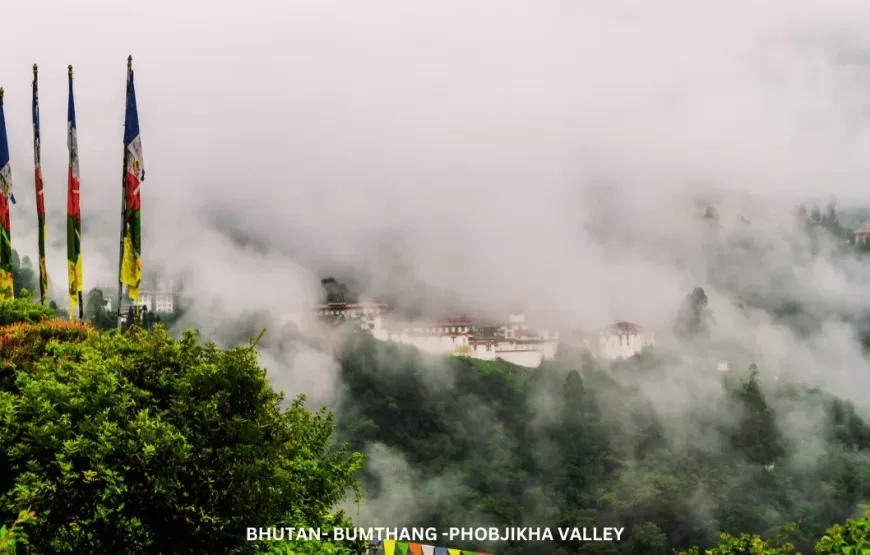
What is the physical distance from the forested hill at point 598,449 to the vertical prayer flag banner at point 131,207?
7970 centimetres

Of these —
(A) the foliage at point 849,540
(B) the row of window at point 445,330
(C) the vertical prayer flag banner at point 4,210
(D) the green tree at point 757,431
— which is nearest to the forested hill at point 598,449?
(D) the green tree at point 757,431

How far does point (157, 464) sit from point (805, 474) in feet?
485

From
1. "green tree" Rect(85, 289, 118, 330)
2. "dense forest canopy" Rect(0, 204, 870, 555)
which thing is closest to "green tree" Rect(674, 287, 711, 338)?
"dense forest canopy" Rect(0, 204, 870, 555)

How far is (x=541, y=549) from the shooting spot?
376ft

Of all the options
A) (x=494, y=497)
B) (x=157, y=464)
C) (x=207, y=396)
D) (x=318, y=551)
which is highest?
(x=494, y=497)

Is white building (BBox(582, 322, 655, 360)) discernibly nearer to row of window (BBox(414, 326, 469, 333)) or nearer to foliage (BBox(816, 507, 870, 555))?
row of window (BBox(414, 326, 469, 333))

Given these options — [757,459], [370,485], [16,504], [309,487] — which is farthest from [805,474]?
[16,504]

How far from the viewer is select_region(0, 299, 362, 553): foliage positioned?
18797 mm

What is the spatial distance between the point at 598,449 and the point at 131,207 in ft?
414

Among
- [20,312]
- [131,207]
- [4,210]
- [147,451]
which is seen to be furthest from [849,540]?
[4,210]

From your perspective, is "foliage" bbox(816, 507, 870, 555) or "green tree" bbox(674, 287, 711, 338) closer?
"foliage" bbox(816, 507, 870, 555)

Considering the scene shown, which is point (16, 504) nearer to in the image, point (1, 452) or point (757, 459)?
point (1, 452)

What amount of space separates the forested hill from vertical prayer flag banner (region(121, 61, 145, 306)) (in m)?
79.7

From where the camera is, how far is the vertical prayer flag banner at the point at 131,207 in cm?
3691
